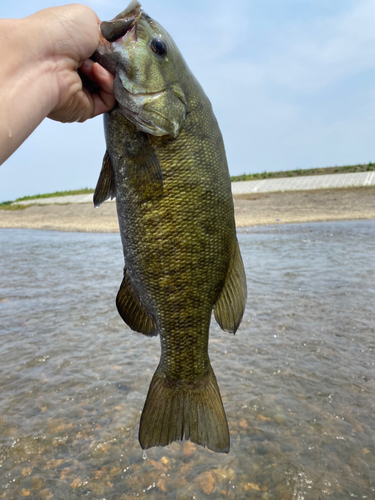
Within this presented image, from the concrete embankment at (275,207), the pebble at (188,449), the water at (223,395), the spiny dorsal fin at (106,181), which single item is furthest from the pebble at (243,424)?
the concrete embankment at (275,207)

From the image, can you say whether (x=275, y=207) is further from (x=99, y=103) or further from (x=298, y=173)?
(x=99, y=103)

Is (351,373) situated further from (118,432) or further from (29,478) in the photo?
(29,478)

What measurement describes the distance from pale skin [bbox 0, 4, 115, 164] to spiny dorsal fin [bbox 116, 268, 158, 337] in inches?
36.0

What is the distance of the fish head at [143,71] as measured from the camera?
1.80m

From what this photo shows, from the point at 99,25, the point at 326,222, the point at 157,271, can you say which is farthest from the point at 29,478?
the point at 326,222

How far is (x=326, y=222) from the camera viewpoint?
56.6 ft

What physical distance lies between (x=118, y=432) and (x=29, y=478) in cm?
66

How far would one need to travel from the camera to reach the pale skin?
5.14 feet

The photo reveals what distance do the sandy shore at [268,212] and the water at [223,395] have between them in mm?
12360

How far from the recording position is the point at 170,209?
187cm

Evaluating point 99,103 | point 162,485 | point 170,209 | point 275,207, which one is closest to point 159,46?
point 99,103

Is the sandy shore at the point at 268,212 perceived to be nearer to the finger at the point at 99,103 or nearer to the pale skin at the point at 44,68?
the finger at the point at 99,103

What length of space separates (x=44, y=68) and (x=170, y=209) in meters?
0.80

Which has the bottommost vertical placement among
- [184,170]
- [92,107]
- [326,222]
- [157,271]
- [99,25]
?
[326,222]
